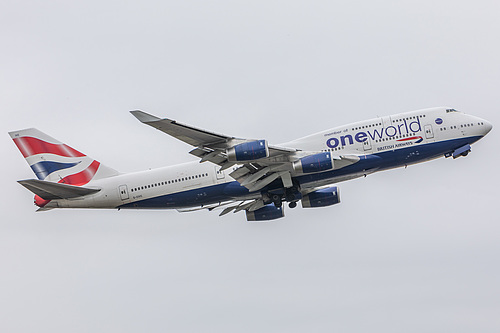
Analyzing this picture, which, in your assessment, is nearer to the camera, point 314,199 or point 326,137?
point 326,137

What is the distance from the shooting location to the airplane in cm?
4966

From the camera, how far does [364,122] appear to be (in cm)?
5206

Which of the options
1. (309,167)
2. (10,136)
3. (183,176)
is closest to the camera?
(309,167)

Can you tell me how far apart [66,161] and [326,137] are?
778 inches

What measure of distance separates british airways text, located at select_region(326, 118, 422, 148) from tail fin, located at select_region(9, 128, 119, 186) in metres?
17.5

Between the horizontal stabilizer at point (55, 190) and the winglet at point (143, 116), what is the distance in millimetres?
11180

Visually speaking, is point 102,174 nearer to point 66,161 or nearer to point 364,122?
point 66,161

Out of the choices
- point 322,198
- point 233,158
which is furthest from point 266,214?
point 233,158

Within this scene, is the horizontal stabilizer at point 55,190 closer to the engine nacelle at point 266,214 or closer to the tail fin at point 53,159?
the tail fin at point 53,159

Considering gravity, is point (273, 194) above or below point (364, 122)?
below

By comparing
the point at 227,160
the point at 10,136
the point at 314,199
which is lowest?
the point at 314,199

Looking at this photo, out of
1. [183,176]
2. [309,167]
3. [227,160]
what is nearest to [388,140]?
[309,167]

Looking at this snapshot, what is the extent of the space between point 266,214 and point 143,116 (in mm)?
18887

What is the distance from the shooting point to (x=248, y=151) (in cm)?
4731
